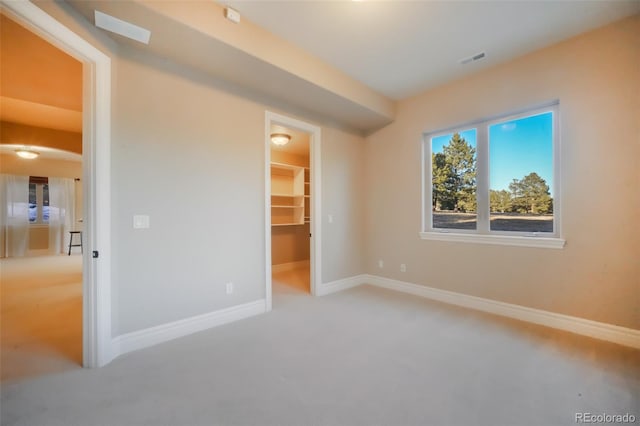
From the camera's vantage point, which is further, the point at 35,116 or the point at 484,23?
the point at 35,116

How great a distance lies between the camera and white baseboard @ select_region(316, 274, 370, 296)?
3.78 metres

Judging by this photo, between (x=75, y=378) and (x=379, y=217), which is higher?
(x=379, y=217)

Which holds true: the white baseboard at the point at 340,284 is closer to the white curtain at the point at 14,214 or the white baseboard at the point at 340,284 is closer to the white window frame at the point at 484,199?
the white window frame at the point at 484,199

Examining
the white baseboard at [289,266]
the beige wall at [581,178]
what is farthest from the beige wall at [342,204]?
the white baseboard at [289,266]

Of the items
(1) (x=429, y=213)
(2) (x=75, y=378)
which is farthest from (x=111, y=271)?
(1) (x=429, y=213)

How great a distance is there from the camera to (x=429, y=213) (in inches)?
148

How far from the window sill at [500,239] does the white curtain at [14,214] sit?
9.76 metres

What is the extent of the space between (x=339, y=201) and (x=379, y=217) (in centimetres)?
74

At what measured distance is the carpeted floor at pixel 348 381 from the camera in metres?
1.47

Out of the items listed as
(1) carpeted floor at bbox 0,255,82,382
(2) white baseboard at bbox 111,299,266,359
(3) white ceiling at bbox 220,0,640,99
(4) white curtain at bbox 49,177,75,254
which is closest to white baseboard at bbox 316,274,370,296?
(2) white baseboard at bbox 111,299,266,359

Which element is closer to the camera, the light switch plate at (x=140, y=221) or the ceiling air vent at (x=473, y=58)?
the light switch plate at (x=140, y=221)

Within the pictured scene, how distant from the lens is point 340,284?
4.02 meters

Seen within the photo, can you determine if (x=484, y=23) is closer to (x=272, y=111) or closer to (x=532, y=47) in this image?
(x=532, y=47)

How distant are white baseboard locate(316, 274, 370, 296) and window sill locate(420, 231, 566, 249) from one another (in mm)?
1278
